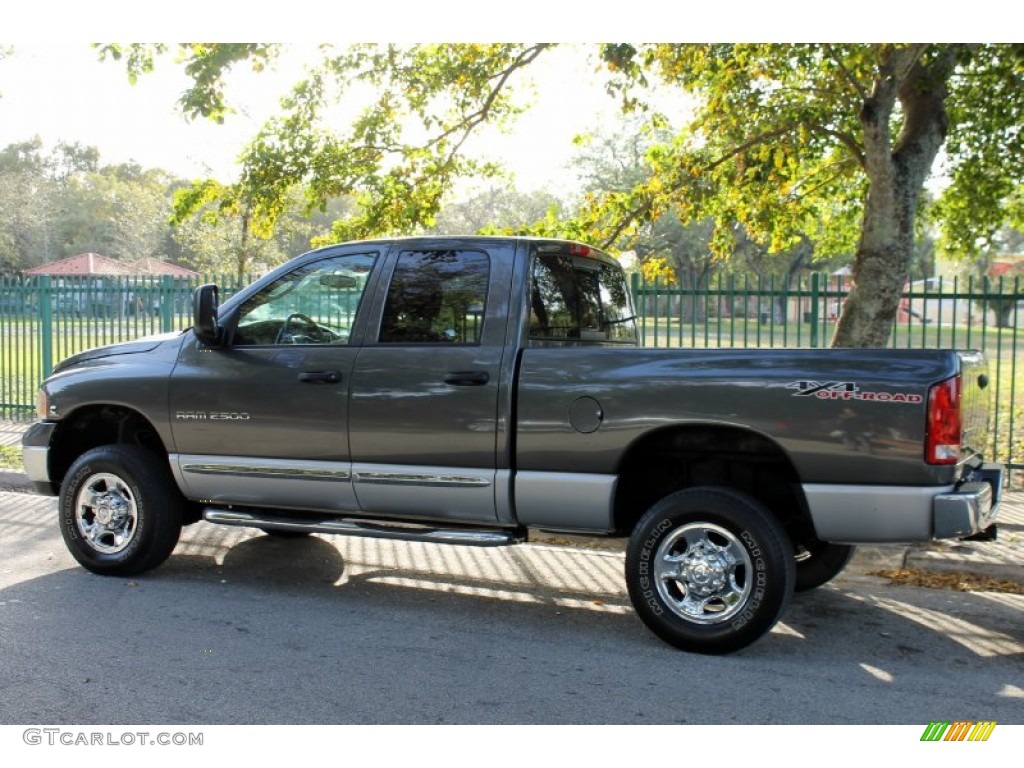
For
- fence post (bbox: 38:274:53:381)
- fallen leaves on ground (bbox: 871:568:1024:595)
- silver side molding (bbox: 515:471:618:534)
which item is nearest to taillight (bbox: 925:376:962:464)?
silver side molding (bbox: 515:471:618:534)

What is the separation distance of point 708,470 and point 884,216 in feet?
16.0

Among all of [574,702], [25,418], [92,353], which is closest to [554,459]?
Answer: [574,702]

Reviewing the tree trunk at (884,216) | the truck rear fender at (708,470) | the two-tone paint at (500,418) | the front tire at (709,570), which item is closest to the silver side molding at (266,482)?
the two-tone paint at (500,418)

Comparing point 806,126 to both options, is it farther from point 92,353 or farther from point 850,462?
point 92,353

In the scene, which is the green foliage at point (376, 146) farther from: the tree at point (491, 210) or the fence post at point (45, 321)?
the tree at point (491, 210)

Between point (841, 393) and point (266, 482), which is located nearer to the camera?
point (841, 393)

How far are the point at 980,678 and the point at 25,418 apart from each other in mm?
12982

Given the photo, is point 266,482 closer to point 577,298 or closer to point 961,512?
point 577,298

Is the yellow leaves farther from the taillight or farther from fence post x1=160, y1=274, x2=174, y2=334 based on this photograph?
the taillight

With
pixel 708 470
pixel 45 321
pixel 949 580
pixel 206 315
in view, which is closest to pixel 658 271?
pixel 949 580

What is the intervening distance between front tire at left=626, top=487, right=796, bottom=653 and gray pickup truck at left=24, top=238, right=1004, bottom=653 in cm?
1

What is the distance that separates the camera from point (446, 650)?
4914mm

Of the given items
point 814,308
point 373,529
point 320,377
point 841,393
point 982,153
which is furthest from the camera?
point 982,153

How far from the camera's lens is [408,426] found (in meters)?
5.43
